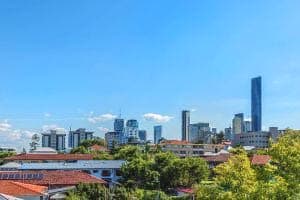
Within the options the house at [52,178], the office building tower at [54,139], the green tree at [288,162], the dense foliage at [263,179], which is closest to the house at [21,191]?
the house at [52,178]

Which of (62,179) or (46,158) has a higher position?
(46,158)

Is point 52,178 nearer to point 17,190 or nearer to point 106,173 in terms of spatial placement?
point 17,190

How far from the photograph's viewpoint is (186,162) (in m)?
52.7

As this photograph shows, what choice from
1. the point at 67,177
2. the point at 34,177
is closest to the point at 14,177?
the point at 34,177

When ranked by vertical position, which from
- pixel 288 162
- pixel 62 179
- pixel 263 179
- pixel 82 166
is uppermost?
pixel 288 162

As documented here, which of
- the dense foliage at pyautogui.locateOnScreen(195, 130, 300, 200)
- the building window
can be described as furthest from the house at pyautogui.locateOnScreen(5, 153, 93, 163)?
the dense foliage at pyautogui.locateOnScreen(195, 130, 300, 200)

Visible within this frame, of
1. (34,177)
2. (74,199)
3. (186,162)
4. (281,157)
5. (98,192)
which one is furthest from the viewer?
(186,162)

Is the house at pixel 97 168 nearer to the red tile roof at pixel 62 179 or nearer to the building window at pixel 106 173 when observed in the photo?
the building window at pixel 106 173

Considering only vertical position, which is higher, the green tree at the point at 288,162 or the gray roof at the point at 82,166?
the green tree at the point at 288,162

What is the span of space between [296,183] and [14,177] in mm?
35139

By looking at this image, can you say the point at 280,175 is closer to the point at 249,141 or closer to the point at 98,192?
the point at 98,192

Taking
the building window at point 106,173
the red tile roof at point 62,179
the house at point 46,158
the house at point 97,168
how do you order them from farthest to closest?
the house at point 46,158 < the building window at point 106,173 < the house at point 97,168 < the red tile roof at point 62,179

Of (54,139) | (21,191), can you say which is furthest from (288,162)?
(54,139)

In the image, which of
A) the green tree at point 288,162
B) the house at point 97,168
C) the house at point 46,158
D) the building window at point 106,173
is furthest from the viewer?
the house at point 46,158
